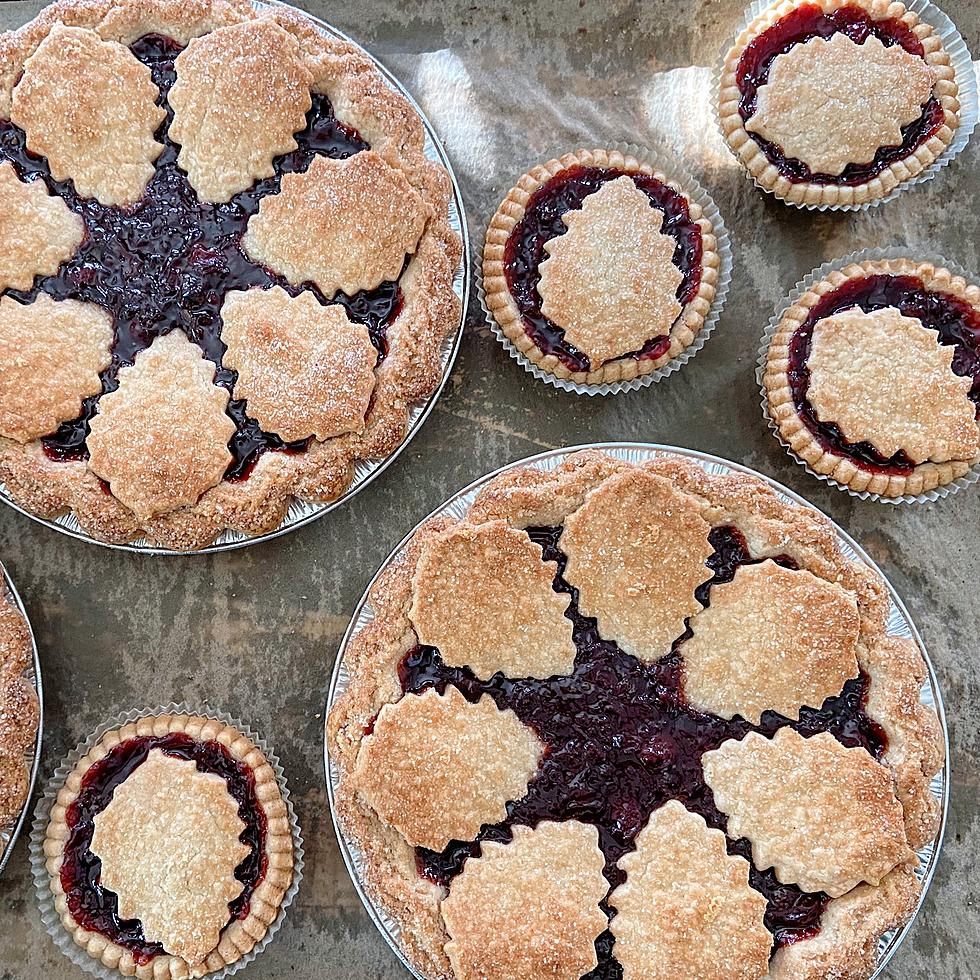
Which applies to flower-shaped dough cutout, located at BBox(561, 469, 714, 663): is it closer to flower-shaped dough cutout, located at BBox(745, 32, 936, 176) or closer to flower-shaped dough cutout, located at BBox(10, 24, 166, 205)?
flower-shaped dough cutout, located at BBox(745, 32, 936, 176)

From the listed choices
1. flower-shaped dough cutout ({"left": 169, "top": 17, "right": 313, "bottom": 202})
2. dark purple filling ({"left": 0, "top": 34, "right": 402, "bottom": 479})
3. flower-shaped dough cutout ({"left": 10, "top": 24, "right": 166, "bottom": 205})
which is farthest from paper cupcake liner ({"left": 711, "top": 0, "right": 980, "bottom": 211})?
flower-shaped dough cutout ({"left": 10, "top": 24, "right": 166, "bottom": 205})

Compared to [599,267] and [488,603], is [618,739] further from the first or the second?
[599,267]

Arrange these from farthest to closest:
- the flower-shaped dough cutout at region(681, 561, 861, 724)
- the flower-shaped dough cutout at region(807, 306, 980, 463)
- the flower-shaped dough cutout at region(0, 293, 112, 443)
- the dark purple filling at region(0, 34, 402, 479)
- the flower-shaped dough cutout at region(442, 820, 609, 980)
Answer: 1. the flower-shaped dough cutout at region(807, 306, 980, 463)
2. the dark purple filling at region(0, 34, 402, 479)
3. the flower-shaped dough cutout at region(0, 293, 112, 443)
4. the flower-shaped dough cutout at region(681, 561, 861, 724)
5. the flower-shaped dough cutout at region(442, 820, 609, 980)

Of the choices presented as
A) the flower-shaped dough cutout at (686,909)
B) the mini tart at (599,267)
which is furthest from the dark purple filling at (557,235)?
the flower-shaped dough cutout at (686,909)

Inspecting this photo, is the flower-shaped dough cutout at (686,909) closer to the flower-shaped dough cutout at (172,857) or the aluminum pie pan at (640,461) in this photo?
the aluminum pie pan at (640,461)

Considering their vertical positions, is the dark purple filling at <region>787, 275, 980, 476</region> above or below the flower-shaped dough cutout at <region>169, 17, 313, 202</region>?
below

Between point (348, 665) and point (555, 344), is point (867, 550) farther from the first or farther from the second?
Result: point (348, 665)

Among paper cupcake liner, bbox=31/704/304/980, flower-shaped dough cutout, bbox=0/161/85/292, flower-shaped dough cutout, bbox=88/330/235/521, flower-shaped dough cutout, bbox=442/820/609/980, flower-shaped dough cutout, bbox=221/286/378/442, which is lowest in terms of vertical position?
paper cupcake liner, bbox=31/704/304/980

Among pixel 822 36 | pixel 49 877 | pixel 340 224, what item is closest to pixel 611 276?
pixel 340 224
